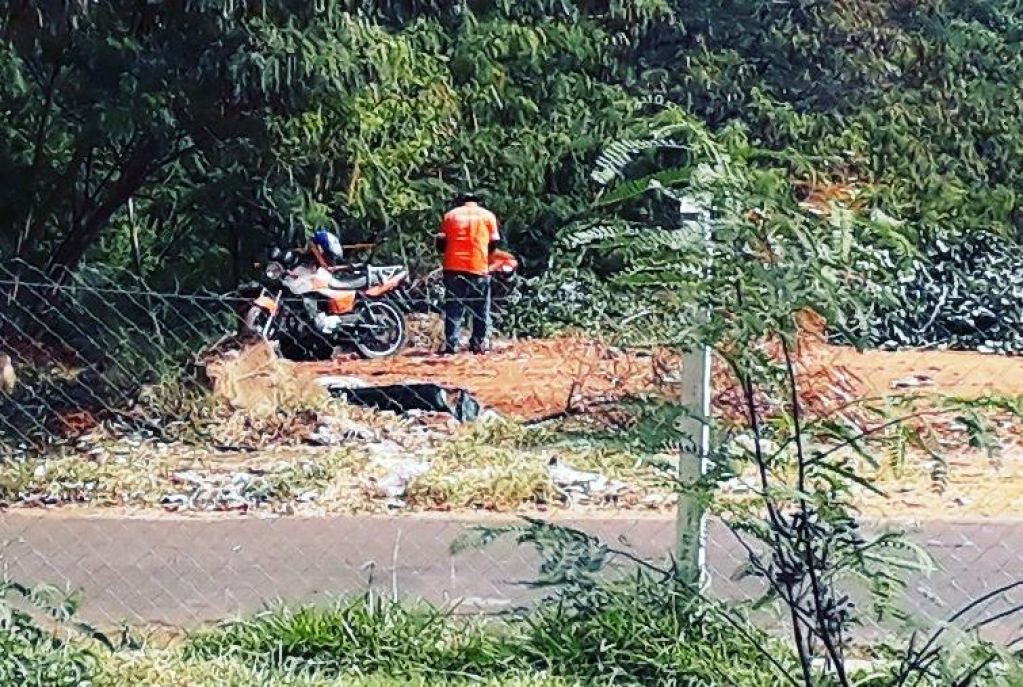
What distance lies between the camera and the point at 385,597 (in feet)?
16.9

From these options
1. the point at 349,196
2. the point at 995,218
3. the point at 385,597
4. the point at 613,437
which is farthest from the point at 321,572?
the point at 995,218

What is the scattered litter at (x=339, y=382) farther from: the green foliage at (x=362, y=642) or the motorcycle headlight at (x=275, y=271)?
the green foliage at (x=362, y=642)

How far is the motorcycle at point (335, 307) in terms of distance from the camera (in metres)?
12.7

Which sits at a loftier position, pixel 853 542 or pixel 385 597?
pixel 853 542

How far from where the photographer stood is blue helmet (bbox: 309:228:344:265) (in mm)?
13695

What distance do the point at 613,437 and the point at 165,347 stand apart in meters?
7.39

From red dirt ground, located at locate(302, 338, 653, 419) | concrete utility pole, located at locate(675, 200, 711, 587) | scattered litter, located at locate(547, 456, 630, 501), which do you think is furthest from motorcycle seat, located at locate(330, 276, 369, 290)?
concrete utility pole, located at locate(675, 200, 711, 587)

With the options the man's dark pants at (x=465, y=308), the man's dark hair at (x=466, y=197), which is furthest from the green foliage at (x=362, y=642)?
the man's dark hair at (x=466, y=197)

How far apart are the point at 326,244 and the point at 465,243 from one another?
1.42 metres

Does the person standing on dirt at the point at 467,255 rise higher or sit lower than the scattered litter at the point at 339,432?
higher

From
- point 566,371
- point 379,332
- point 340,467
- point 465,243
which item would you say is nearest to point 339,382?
point 566,371

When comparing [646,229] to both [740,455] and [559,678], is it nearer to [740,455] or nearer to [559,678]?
[740,455]

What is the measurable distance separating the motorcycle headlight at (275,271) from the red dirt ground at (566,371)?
107 cm

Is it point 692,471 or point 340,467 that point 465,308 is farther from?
point 692,471
